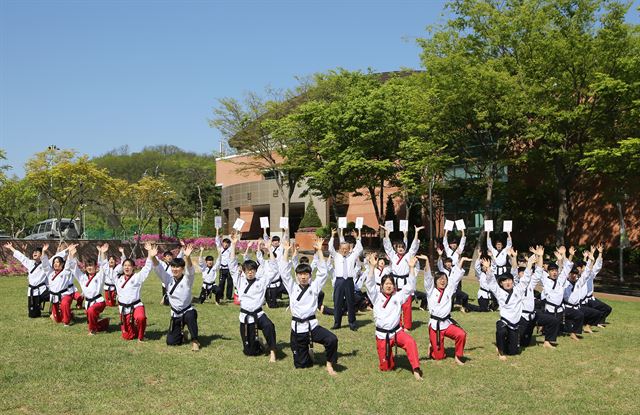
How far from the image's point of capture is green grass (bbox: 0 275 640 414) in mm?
7160

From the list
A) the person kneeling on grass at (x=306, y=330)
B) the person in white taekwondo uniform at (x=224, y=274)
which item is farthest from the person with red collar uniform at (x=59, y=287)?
the person kneeling on grass at (x=306, y=330)

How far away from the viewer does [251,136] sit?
38.8 m

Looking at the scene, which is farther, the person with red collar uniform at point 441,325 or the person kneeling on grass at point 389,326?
the person with red collar uniform at point 441,325

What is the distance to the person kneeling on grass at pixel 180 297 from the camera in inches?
401

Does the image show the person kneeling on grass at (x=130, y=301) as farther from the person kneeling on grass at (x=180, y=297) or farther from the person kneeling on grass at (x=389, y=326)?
the person kneeling on grass at (x=389, y=326)

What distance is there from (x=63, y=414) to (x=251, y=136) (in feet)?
108

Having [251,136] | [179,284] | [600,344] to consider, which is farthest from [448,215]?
[179,284]

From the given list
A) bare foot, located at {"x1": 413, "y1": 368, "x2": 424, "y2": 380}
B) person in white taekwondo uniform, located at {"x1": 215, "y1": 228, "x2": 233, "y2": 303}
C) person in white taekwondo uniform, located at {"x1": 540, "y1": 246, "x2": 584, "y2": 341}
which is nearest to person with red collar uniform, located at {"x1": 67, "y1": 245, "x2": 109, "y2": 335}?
person in white taekwondo uniform, located at {"x1": 215, "y1": 228, "x2": 233, "y2": 303}

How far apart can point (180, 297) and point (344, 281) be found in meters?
3.84

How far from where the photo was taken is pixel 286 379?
8289 millimetres

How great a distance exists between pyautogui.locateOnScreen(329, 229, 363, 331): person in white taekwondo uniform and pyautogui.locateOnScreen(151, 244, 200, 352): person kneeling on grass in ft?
11.1

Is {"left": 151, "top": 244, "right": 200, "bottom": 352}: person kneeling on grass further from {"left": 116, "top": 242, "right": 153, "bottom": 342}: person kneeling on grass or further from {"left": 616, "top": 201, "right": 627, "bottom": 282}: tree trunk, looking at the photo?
{"left": 616, "top": 201, "right": 627, "bottom": 282}: tree trunk

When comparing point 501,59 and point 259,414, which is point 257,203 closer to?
point 501,59

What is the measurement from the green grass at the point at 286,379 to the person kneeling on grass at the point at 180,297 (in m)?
0.31
